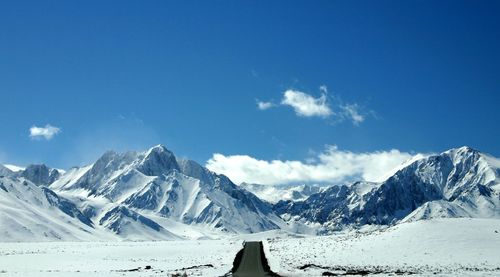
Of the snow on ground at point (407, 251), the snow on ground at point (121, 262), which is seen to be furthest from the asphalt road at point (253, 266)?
the snow on ground at point (121, 262)

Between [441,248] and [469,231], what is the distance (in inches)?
431

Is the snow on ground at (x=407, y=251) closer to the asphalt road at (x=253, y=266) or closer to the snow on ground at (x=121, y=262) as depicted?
the asphalt road at (x=253, y=266)

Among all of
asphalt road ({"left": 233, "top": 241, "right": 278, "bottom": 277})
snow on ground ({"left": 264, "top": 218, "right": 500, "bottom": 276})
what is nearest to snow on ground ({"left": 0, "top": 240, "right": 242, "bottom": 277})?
asphalt road ({"left": 233, "top": 241, "right": 278, "bottom": 277})

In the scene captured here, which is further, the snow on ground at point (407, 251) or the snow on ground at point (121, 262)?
the snow on ground at point (407, 251)

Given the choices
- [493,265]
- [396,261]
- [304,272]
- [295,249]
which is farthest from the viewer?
[295,249]

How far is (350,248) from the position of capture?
261 feet

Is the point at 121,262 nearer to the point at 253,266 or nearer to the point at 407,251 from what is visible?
the point at 253,266

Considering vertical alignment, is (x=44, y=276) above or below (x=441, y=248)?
below

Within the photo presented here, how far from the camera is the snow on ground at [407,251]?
59.1 meters

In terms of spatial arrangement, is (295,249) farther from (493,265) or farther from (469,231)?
(493,265)

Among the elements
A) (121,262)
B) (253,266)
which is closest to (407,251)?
(253,266)

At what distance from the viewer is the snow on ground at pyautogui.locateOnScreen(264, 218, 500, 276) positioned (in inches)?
2326

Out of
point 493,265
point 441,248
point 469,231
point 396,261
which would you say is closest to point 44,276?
point 396,261

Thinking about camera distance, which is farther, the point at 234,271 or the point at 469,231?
the point at 469,231
